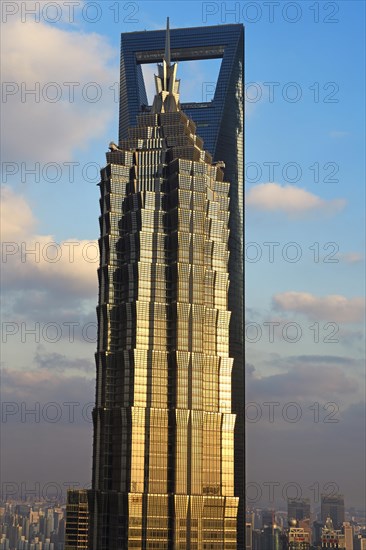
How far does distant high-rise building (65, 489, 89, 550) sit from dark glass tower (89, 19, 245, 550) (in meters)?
8.17

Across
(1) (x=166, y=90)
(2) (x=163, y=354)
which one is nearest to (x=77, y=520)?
(2) (x=163, y=354)

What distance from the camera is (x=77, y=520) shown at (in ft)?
504

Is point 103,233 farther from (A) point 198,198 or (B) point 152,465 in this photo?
(B) point 152,465

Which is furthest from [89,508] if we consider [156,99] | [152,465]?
[156,99]

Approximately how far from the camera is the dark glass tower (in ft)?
457

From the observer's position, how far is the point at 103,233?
6216 inches

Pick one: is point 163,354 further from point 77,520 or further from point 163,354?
point 77,520

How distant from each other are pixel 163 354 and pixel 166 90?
53.6 meters

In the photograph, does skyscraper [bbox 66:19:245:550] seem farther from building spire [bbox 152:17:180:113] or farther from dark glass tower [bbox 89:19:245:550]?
building spire [bbox 152:17:180:113]

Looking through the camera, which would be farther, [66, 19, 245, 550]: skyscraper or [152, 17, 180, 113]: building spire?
[152, 17, 180, 113]: building spire

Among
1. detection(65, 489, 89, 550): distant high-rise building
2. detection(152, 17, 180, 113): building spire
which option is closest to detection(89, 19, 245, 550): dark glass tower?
detection(152, 17, 180, 113): building spire

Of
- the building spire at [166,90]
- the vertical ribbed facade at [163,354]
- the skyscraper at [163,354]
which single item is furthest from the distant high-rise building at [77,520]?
the building spire at [166,90]

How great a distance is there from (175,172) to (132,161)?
9.49 metres

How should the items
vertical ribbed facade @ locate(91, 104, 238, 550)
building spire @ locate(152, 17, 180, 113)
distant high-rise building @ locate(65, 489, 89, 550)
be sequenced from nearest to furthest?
1. vertical ribbed facade @ locate(91, 104, 238, 550)
2. distant high-rise building @ locate(65, 489, 89, 550)
3. building spire @ locate(152, 17, 180, 113)
